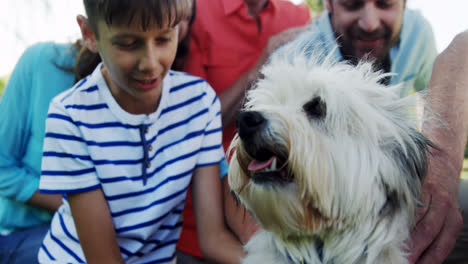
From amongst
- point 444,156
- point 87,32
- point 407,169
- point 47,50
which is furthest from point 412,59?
point 47,50

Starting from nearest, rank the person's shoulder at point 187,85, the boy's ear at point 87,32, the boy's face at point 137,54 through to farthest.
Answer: the boy's face at point 137,54 → the boy's ear at point 87,32 → the person's shoulder at point 187,85

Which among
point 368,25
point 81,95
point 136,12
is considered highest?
point 136,12

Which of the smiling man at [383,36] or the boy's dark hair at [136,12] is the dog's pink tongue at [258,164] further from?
the smiling man at [383,36]

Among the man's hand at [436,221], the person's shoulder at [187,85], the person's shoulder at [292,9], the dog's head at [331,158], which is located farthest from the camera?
the person's shoulder at [292,9]

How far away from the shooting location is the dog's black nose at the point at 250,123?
1.29m

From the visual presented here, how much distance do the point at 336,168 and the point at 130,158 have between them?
93 centimetres

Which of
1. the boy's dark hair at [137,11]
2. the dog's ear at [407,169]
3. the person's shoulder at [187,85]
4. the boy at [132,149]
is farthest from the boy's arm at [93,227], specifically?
the dog's ear at [407,169]

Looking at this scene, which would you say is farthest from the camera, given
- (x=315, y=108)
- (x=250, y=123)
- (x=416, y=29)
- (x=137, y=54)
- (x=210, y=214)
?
(x=416, y=29)

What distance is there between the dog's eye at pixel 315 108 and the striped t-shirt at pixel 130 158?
2.22 ft

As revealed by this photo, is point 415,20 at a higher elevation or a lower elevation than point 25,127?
higher

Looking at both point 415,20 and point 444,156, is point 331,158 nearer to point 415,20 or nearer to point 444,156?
point 444,156

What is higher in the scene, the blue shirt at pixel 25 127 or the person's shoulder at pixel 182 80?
the person's shoulder at pixel 182 80

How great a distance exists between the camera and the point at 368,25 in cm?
219

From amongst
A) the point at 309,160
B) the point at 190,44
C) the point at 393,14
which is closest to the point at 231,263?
the point at 309,160
